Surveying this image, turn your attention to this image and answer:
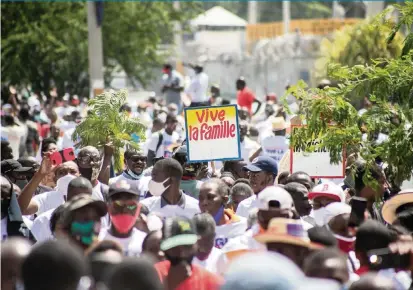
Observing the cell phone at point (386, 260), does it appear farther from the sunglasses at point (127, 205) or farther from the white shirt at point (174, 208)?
the white shirt at point (174, 208)

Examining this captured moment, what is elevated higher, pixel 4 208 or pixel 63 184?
pixel 4 208

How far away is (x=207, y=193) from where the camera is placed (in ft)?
30.5

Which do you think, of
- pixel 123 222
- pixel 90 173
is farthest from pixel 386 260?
pixel 90 173

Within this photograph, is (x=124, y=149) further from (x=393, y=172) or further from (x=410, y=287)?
(x=410, y=287)

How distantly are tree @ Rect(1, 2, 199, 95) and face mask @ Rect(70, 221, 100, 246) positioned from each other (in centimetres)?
2848

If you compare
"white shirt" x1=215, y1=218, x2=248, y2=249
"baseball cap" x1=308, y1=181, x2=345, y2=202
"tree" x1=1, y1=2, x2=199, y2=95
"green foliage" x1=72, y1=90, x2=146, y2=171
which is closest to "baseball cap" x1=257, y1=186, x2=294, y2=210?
"white shirt" x1=215, y1=218, x2=248, y2=249

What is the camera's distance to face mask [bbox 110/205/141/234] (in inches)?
323

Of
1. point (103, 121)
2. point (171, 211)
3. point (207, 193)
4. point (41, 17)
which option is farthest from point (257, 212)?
point (41, 17)

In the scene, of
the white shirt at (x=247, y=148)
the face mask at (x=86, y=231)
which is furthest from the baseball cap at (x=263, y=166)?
the white shirt at (x=247, y=148)

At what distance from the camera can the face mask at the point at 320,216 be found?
8.80m

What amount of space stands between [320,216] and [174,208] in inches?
51.5

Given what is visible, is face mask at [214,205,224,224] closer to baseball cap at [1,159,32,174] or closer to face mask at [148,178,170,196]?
face mask at [148,178,170,196]

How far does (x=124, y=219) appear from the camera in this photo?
8.28 meters

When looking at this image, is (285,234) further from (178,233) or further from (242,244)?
(242,244)
